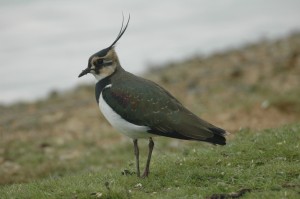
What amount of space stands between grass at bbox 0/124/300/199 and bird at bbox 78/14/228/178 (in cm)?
58

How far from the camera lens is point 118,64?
11.0m

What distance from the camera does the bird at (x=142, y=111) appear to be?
10281mm

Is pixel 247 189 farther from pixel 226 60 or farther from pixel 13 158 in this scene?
pixel 226 60

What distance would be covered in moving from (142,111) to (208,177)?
1.52m

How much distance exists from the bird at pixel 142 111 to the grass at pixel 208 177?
22.9 inches

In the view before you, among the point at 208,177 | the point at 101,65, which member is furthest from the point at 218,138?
the point at 101,65

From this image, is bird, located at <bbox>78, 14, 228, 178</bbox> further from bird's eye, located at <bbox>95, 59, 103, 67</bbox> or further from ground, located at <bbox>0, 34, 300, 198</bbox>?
ground, located at <bbox>0, 34, 300, 198</bbox>

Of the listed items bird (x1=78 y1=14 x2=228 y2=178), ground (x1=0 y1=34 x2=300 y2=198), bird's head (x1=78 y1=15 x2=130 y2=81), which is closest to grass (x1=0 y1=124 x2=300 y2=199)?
ground (x1=0 y1=34 x2=300 y2=198)

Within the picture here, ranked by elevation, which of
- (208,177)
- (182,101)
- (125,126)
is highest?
(182,101)

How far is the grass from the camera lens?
958 cm

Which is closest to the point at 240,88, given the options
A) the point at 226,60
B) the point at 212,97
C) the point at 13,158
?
the point at 212,97

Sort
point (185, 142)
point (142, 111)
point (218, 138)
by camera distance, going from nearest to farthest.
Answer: point (218, 138) → point (142, 111) → point (185, 142)

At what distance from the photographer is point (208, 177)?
10430mm

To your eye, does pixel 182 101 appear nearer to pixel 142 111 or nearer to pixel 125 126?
pixel 142 111
